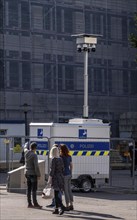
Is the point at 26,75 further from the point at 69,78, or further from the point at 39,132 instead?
the point at 39,132

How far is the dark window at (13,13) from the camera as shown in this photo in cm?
4719

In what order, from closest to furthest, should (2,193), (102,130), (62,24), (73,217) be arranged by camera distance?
1. (73,217)
2. (2,193)
3. (102,130)
4. (62,24)

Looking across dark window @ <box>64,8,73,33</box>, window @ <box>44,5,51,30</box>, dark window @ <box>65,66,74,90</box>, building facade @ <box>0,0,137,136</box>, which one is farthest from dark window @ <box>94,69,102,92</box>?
window @ <box>44,5,51,30</box>

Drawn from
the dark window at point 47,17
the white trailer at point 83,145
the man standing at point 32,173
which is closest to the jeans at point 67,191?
the man standing at point 32,173

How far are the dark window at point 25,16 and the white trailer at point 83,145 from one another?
2532 centimetres

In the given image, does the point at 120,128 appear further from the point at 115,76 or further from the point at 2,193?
the point at 2,193

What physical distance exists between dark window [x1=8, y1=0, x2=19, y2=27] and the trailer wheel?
2625 cm

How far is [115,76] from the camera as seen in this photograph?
51938 millimetres

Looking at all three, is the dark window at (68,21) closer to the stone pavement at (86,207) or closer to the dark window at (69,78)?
the dark window at (69,78)

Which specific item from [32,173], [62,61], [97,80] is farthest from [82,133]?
→ [97,80]

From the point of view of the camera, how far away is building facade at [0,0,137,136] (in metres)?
47.1

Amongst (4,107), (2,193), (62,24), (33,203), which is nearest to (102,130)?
(2,193)

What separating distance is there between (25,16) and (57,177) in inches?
1289

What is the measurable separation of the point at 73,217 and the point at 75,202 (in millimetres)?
3598
